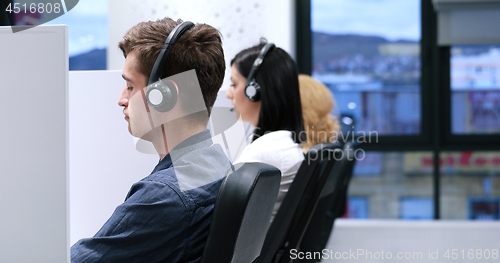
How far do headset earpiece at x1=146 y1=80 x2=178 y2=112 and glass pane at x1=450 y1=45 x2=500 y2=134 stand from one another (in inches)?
143

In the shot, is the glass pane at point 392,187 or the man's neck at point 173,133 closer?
the man's neck at point 173,133

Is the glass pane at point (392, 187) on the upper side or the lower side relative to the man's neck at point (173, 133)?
lower

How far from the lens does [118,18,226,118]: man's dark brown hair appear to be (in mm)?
851

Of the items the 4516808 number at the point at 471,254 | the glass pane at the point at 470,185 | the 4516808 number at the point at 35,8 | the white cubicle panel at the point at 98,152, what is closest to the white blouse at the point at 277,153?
the white cubicle panel at the point at 98,152

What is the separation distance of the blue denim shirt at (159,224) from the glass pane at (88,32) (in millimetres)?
2920

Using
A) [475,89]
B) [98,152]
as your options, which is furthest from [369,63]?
[98,152]

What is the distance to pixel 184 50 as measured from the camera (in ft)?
2.80

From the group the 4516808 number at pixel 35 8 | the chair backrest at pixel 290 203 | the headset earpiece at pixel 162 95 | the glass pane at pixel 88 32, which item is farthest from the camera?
the glass pane at pixel 88 32

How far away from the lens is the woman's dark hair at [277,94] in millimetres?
1768

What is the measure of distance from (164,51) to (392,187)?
3602 millimetres

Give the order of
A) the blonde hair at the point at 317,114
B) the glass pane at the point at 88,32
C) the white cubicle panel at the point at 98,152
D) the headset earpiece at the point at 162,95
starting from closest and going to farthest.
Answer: the headset earpiece at the point at 162,95
the white cubicle panel at the point at 98,152
the blonde hair at the point at 317,114
the glass pane at the point at 88,32

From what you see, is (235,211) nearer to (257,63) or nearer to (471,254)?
(257,63)

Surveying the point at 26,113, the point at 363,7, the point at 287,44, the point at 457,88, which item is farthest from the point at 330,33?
the point at 26,113

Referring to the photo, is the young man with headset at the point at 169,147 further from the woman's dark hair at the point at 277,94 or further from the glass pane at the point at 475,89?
the glass pane at the point at 475,89
